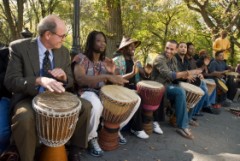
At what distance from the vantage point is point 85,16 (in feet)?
65.9

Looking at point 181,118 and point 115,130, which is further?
point 181,118

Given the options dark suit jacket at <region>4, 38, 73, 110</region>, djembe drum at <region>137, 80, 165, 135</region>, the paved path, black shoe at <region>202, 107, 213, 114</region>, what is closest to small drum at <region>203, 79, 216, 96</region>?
black shoe at <region>202, 107, 213, 114</region>

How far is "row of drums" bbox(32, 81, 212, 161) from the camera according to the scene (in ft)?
9.25

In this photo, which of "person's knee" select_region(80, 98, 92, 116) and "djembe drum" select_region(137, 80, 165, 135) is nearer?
"person's knee" select_region(80, 98, 92, 116)

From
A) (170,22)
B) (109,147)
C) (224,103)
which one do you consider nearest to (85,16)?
(170,22)

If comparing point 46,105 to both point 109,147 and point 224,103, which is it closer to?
point 109,147

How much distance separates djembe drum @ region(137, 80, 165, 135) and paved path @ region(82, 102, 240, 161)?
0.87 feet

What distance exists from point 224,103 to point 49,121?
6.12 m

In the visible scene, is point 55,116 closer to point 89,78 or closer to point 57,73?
point 57,73

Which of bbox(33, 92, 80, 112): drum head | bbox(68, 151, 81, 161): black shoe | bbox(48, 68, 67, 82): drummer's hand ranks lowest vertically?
bbox(68, 151, 81, 161): black shoe

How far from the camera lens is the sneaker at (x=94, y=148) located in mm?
3725

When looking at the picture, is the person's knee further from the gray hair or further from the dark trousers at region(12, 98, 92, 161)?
the gray hair

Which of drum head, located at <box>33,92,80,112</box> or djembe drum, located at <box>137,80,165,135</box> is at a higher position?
drum head, located at <box>33,92,80,112</box>

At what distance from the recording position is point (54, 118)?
280 centimetres
